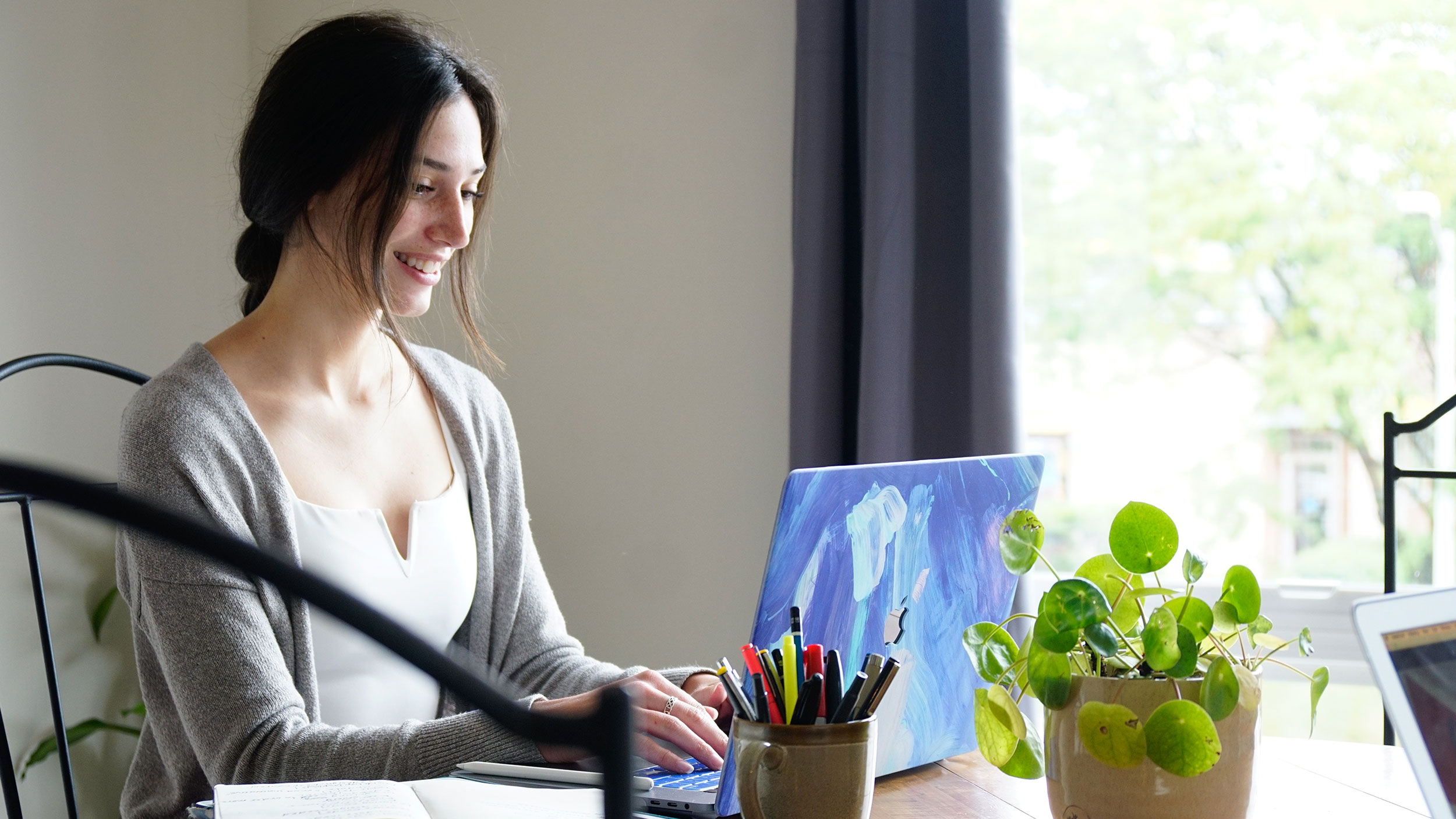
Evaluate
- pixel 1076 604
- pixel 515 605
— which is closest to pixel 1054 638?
pixel 1076 604

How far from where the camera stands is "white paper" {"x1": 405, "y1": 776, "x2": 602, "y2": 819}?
74cm

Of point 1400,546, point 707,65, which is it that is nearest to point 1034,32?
point 707,65

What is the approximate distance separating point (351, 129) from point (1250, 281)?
1597 mm

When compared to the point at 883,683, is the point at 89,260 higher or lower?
higher

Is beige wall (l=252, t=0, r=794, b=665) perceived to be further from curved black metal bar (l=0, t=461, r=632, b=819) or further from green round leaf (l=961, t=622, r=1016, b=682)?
curved black metal bar (l=0, t=461, r=632, b=819)

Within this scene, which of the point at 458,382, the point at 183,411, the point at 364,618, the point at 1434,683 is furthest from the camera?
the point at 458,382

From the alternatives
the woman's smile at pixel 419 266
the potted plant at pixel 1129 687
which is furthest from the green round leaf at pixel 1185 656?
the woman's smile at pixel 419 266

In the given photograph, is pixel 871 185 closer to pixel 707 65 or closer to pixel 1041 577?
pixel 707 65

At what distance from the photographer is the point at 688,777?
0.88m

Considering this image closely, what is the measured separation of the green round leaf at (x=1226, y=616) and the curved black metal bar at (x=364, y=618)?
561 mm

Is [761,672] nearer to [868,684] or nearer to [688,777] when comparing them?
[868,684]

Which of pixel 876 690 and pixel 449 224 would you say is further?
pixel 449 224

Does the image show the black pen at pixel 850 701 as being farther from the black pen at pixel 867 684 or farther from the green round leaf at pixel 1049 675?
the green round leaf at pixel 1049 675

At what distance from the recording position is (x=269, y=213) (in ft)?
4.21
